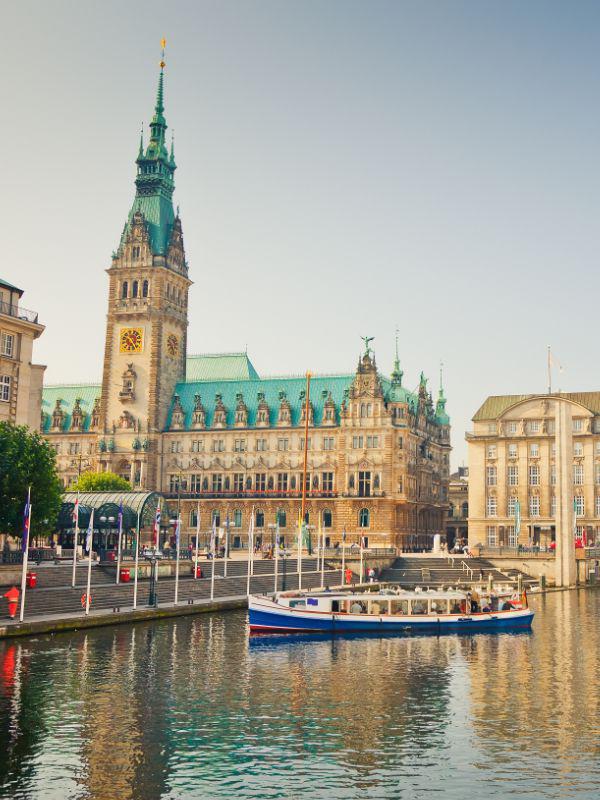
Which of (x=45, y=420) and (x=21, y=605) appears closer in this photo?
(x=21, y=605)

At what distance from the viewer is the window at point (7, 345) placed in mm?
91875

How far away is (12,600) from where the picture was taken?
212 ft

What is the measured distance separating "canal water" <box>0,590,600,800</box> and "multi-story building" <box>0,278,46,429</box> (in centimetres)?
3637

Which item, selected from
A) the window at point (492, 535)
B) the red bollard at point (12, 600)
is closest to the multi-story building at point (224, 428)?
the window at point (492, 535)

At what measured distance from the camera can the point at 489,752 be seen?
35.8m

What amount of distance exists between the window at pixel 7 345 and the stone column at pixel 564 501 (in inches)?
2962

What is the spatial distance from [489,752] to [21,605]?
3732cm

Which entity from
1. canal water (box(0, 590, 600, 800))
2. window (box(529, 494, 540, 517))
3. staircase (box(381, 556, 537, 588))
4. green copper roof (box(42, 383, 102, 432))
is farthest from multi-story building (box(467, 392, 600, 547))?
canal water (box(0, 590, 600, 800))

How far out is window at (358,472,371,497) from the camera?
15488 centimetres

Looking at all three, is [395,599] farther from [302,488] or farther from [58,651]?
[302,488]

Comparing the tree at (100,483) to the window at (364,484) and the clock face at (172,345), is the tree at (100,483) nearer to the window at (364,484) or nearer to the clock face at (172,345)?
the clock face at (172,345)

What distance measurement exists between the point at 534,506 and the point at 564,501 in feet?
65.1

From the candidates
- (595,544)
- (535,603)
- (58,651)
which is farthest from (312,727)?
(595,544)

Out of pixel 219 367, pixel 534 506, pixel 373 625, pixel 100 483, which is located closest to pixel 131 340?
pixel 219 367
